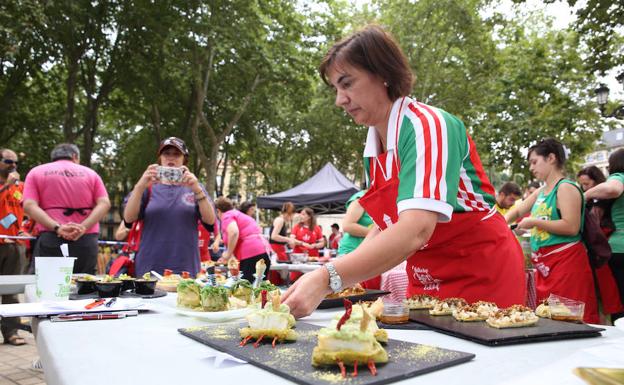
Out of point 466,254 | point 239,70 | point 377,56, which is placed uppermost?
point 239,70

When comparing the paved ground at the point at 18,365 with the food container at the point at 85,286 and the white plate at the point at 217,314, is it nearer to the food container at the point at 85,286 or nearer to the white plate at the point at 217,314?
the food container at the point at 85,286

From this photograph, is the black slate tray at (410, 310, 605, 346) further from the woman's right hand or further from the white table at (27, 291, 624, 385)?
the woman's right hand

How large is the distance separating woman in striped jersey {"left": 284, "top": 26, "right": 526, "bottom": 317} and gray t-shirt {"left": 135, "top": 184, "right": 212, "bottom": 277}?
1.78 meters

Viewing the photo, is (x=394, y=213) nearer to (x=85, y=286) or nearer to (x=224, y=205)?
(x=85, y=286)

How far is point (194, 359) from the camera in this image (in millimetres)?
1231

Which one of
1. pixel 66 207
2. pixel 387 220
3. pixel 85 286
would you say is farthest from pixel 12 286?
pixel 387 220

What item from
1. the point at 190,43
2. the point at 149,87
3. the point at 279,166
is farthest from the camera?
the point at 279,166

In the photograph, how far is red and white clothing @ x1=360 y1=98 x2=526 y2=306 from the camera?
1.70 meters

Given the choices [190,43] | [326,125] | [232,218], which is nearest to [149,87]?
[190,43]

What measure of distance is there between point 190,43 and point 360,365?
14.8m

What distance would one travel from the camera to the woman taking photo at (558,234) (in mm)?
3670

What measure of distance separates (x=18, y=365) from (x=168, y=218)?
7.62 feet

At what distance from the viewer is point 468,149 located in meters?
1.93

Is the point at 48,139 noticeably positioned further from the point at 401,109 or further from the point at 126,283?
the point at 401,109
